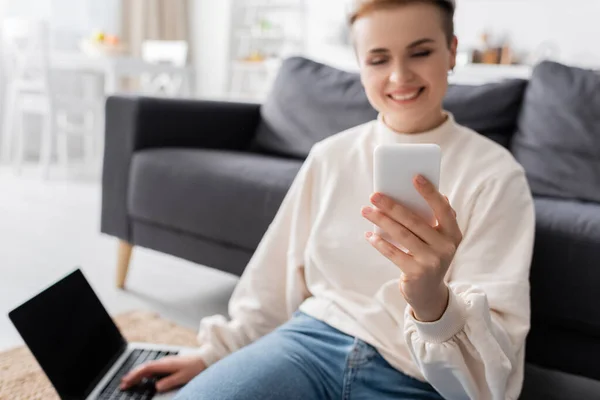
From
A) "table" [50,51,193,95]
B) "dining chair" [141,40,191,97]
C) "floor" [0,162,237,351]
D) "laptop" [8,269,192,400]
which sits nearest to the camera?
"laptop" [8,269,192,400]

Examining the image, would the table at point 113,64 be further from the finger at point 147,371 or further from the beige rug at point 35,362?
the finger at point 147,371

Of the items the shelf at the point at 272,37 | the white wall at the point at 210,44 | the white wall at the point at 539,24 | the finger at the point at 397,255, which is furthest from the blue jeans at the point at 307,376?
the white wall at the point at 210,44

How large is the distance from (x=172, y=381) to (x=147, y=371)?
5 centimetres

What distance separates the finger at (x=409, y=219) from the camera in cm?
65

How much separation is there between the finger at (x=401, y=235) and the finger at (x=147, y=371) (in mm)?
483

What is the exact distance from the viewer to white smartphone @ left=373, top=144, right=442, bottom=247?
0.65 meters

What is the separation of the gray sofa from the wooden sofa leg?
0.02m

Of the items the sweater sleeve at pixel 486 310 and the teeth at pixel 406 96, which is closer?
the sweater sleeve at pixel 486 310

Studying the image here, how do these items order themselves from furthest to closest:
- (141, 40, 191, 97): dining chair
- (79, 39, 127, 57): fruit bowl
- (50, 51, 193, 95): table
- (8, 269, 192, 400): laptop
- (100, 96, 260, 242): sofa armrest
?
1. (141, 40, 191, 97): dining chair
2. (79, 39, 127, 57): fruit bowl
3. (50, 51, 193, 95): table
4. (100, 96, 260, 242): sofa armrest
5. (8, 269, 192, 400): laptop

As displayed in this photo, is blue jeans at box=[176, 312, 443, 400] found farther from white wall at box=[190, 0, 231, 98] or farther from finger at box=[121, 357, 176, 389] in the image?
white wall at box=[190, 0, 231, 98]

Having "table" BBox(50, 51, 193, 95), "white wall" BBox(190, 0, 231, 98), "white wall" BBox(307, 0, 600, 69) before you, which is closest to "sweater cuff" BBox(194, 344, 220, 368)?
"table" BBox(50, 51, 193, 95)

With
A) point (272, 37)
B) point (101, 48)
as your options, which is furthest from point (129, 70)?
point (272, 37)

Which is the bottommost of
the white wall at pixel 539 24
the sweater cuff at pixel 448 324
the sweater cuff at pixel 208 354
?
the sweater cuff at pixel 208 354

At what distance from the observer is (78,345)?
99 cm
